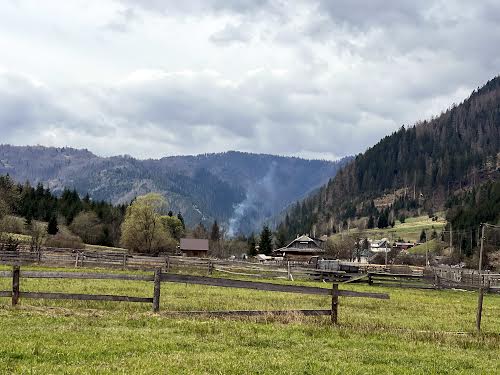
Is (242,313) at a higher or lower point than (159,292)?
lower

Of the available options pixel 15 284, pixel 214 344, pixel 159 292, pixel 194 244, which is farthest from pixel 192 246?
pixel 214 344

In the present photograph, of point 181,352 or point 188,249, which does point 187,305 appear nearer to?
point 181,352

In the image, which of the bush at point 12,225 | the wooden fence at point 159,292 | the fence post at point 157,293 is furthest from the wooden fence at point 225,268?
the bush at point 12,225

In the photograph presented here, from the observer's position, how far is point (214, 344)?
13.3 meters

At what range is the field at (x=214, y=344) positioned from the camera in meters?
11.1

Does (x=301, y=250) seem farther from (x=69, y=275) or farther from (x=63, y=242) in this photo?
(x=69, y=275)

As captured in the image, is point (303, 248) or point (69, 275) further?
point (303, 248)

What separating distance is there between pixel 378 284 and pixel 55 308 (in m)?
37.0

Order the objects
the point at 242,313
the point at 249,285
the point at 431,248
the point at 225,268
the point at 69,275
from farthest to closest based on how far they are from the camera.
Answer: the point at 431,248, the point at 225,268, the point at 69,275, the point at 249,285, the point at 242,313

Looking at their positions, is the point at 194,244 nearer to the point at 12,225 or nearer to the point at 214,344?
the point at 12,225

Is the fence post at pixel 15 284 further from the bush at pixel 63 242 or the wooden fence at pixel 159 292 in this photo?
the bush at pixel 63 242

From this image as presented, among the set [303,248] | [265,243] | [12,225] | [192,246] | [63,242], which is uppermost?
[12,225]

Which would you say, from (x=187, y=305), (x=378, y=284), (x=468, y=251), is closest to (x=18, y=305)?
(x=187, y=305)

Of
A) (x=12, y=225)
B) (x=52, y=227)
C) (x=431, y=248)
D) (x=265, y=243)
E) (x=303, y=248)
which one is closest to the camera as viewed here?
(x=12, y=225)
